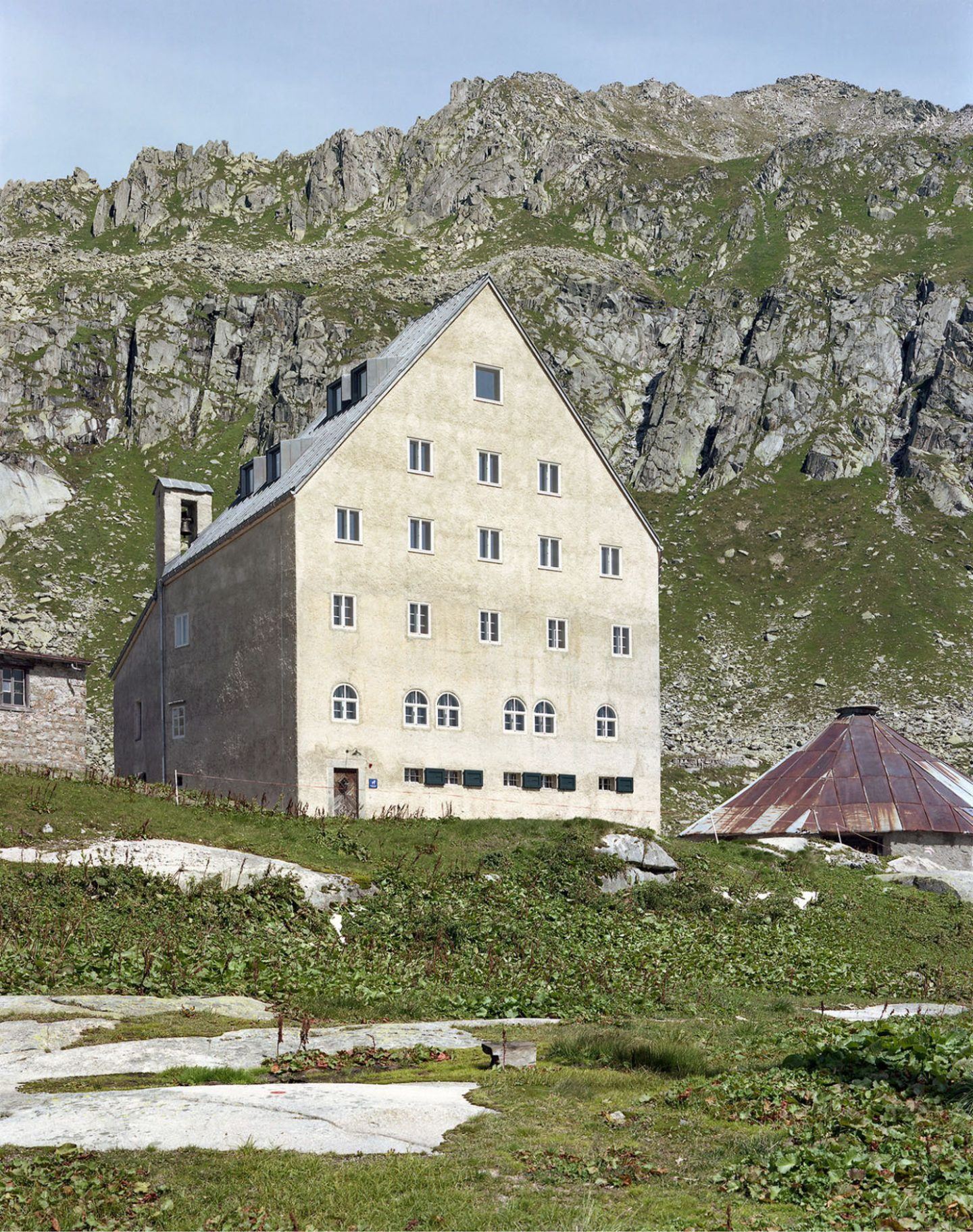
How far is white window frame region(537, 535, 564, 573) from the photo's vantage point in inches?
2071

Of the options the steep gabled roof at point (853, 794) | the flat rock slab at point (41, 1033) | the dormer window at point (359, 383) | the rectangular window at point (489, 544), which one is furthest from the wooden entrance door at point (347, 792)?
the flat rock slab at point (41, 1033)

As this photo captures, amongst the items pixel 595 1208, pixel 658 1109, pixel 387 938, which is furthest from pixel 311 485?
pixel 595 1208

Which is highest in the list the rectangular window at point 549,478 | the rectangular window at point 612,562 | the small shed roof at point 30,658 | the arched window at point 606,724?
the rectangular window at point 549,478

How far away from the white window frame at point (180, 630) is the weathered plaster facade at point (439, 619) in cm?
39

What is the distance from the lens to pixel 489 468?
5184 centimetres

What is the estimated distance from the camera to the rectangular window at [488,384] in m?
52.1

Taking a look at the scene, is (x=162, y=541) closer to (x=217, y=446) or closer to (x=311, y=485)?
(x=311, y=485)

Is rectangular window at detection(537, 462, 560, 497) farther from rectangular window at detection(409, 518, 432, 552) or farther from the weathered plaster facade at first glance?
rectangular window at detection(409, 518, 432, 552)

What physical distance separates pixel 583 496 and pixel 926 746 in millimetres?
83088

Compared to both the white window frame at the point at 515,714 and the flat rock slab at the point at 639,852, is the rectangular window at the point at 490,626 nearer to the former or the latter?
the white window frame at the point at 515,714

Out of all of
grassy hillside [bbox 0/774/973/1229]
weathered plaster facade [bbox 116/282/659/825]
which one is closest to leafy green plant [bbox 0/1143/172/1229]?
grassy hillside [bbox 0/774/973/1229]

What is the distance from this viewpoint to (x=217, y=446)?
19475cm

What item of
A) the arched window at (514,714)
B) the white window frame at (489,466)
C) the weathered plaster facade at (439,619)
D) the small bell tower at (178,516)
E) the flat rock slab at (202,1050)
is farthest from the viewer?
the small bell tower at (178,516)

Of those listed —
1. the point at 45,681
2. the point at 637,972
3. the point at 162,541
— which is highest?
the point at 162,541
